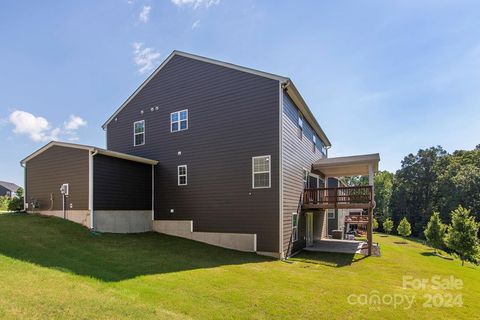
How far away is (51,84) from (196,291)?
15.6 meters

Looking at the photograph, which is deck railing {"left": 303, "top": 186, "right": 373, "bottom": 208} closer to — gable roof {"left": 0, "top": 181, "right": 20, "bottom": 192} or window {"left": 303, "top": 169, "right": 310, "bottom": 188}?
window {"left": 303, "top": 169, "right": 310, "bottom": 188}

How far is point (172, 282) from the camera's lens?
7.48 meters

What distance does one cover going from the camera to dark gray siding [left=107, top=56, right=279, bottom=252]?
1309 centimetres

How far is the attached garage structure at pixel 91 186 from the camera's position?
522 inches

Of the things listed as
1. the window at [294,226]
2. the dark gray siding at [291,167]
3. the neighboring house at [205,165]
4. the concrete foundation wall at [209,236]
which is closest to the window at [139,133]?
the neighboring house at [205,165]

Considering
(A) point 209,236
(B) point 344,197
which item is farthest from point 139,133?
(B) point 344,197

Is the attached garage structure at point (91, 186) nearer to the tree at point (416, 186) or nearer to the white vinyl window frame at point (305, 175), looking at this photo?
the white vinyl window frame at point (305, 175)

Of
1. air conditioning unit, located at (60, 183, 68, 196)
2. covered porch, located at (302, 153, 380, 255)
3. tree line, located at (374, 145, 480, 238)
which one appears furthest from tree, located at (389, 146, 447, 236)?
air conditioning unit, located at (60, 183, 68, 196)

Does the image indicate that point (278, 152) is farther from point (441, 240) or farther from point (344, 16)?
point (441, 240)

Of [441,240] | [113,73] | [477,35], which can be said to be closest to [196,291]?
[477,35]

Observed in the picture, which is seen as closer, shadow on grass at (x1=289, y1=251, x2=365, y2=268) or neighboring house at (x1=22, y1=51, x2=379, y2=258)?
shadow on grass at (x1=289, y1=251, x2=365, y2=268)

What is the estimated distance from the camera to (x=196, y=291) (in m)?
6.96

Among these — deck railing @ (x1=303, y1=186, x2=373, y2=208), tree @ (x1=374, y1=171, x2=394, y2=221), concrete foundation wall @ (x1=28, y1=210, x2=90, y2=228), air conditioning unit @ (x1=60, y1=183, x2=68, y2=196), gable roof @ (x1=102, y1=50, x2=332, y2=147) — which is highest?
gable roof @ (x1=102, y1=50, x2=332, y2=147)

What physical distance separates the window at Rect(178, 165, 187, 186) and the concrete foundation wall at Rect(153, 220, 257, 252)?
1.97 meters
